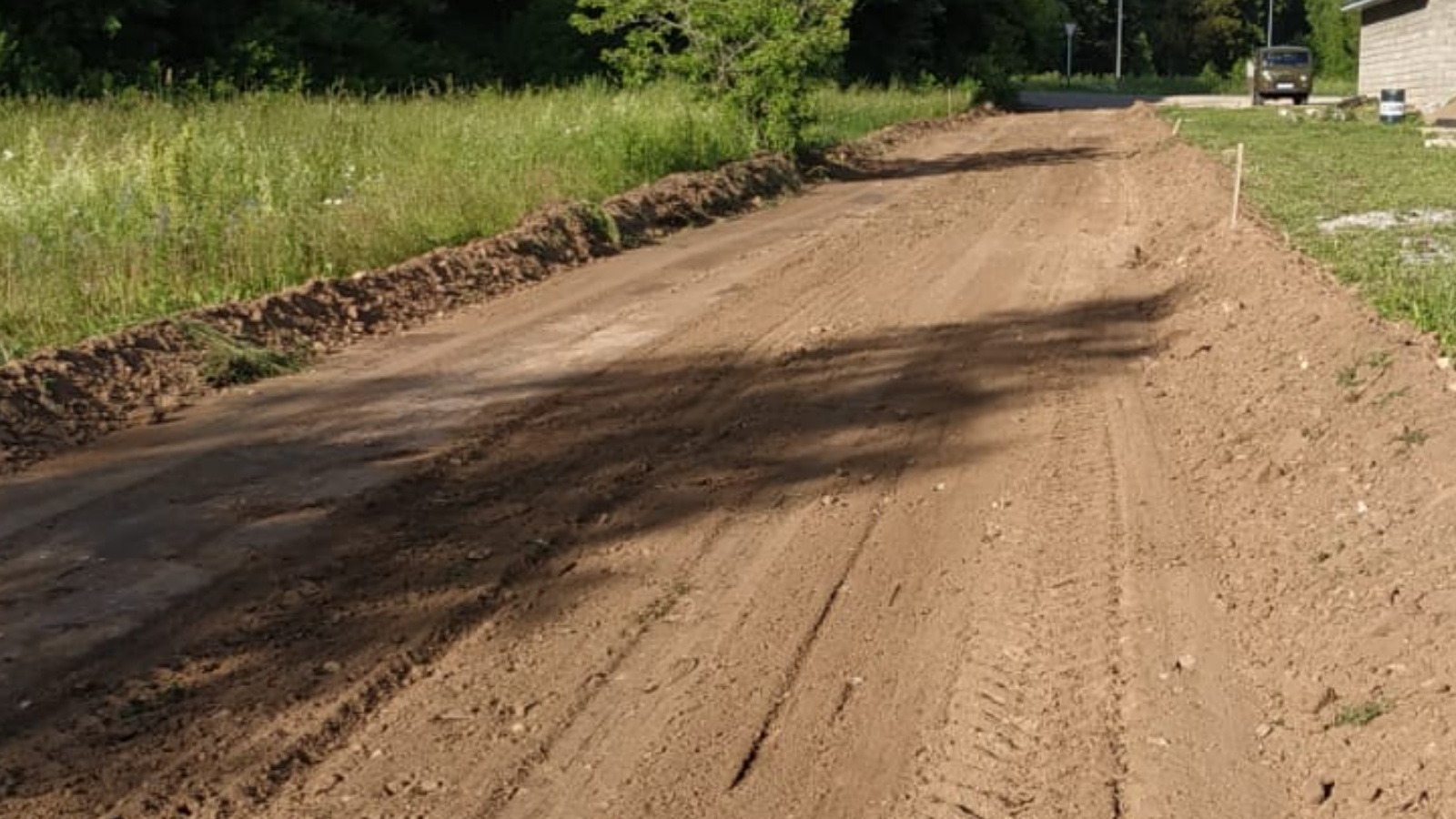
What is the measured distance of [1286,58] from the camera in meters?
53.0

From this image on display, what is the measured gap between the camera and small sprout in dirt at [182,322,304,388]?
955 cm

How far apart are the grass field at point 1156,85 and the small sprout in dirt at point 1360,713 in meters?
69.9

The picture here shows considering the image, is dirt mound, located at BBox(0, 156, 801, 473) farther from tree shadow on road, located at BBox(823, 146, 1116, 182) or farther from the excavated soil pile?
tree shadow on road, located at BBox(823, 146, 1116, 182)

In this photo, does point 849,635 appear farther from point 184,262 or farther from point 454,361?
point 184,262

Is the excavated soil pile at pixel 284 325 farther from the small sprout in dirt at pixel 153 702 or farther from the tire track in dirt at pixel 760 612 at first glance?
the small sprout in dirt at pixel 153 702

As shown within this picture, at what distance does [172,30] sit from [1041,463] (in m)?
27.5

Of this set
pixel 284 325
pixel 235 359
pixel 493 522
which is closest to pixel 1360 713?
pixel 493 522

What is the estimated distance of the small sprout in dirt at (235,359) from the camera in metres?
9.55

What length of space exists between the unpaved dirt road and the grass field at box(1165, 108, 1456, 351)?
76cm

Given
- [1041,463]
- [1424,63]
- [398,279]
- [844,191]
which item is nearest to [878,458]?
[1041,463]

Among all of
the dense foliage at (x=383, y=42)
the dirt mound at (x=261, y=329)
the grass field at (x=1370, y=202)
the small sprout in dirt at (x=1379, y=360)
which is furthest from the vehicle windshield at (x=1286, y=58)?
the small sprout in dirt at (x=1379, y=360)

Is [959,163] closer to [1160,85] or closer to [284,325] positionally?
[284,325]

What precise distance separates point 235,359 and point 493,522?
3477mm

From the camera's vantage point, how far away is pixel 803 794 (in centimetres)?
456
